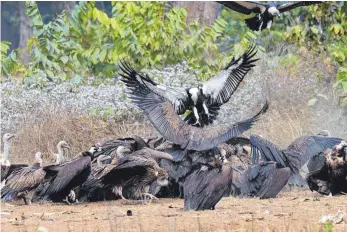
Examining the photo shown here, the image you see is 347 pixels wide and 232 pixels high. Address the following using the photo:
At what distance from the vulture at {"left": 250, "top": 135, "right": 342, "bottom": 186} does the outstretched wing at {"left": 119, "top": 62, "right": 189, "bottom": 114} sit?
1.13 meters

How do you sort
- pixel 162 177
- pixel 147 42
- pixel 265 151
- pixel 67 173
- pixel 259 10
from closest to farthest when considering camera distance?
1. pixel 67 173
2. pixel 162 177
3. pixel 265 151
4. pixel 259 10
5. pixel 147 42

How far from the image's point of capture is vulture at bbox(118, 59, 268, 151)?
11593 millimetres

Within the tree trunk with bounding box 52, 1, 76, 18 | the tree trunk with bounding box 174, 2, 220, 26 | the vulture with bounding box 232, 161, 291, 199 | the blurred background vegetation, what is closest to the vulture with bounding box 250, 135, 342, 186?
the vulture with bounding box 232, 161, 291, 199

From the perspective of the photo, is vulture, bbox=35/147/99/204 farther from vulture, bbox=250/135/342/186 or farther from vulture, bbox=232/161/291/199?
vulture, bbox=250/135/342/186

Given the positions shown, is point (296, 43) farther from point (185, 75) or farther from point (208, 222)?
point (208, 222)

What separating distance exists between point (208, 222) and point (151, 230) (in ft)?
1.81

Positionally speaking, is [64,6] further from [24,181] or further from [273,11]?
[24,181]

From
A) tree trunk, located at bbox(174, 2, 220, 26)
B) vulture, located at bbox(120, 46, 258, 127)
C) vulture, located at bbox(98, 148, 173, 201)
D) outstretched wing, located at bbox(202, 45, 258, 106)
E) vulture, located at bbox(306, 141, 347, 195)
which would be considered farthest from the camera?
tree trunk, located at bbox(174, 2, 220, 26)

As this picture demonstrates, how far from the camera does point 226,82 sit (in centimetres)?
1345

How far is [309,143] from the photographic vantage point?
12797 millimetres

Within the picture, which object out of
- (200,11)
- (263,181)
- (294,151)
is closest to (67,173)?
(263,181)

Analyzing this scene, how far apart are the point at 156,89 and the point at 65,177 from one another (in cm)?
198

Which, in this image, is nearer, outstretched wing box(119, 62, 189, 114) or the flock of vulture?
the flock of vulture

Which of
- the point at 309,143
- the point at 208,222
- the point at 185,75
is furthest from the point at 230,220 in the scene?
the point at 185,75
